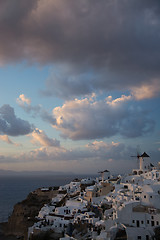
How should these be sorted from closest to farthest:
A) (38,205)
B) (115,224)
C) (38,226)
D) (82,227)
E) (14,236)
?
(115,224) < (82,227) < (38,226) < (14,236) < (38,205)

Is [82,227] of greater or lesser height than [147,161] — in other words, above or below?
below

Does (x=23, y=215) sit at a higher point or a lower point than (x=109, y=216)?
lower

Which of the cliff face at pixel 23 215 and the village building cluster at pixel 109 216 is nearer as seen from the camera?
the village building cluster at pixel 109 216

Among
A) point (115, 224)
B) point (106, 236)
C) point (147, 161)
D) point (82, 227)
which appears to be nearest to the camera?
point (106, 236)

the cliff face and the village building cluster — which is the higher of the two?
the village building cluster

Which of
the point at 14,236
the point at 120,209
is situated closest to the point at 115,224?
the point at 120,209

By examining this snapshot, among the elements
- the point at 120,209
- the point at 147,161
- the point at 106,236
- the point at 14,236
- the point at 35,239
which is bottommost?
the point at 14,236

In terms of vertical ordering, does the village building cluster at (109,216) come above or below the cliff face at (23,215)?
above

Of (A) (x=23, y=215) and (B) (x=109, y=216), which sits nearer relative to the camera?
(B) (x=109, y=216)

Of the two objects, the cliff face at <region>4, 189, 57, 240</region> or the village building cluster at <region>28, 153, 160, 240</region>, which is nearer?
the village building cluster at <region>28, 153, 160, 240</region>

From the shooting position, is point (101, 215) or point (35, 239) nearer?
point (35, 239)

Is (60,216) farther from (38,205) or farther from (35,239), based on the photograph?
(38,205)

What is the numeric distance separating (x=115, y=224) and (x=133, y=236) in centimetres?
348

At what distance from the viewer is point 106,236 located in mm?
26844
